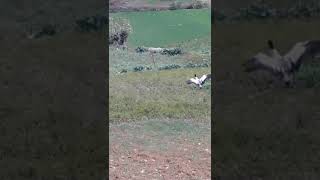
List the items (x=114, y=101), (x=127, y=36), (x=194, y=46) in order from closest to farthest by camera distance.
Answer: (x=114, y=101) → (x=194, y=46) → (x=127, y=36)

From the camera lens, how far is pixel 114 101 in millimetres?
8234
